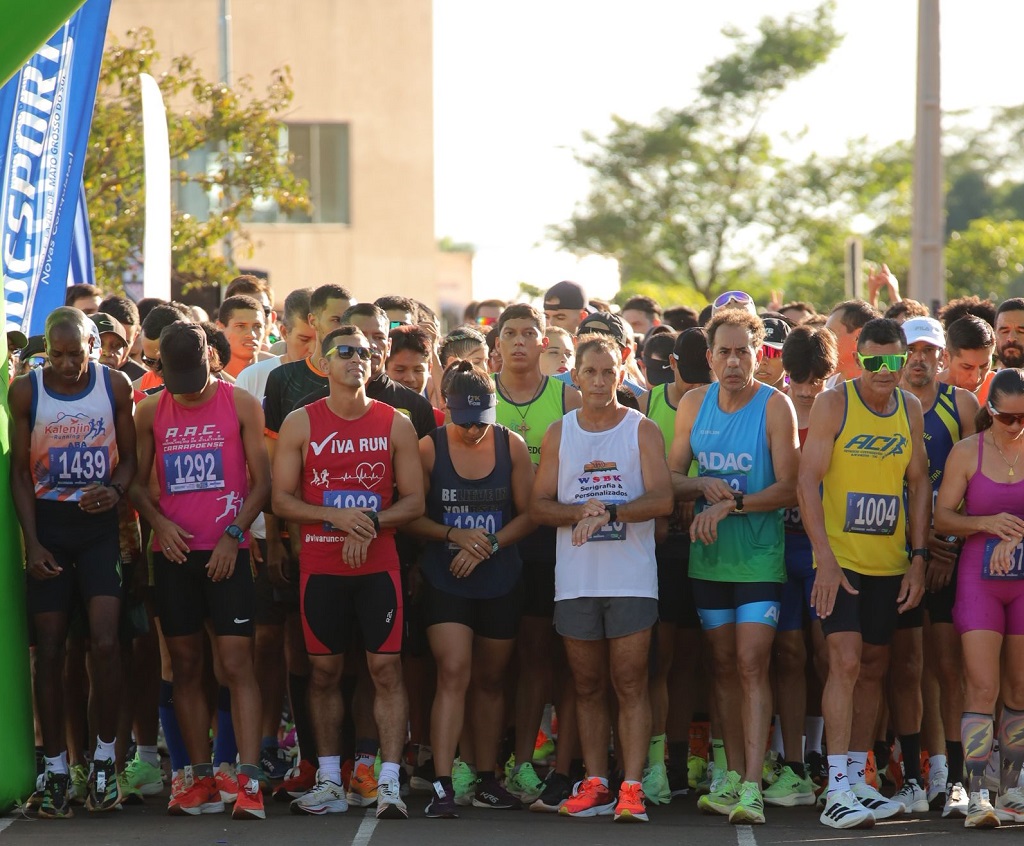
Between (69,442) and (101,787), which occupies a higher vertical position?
(69,442)

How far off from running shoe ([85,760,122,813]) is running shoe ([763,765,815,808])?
10.1ft

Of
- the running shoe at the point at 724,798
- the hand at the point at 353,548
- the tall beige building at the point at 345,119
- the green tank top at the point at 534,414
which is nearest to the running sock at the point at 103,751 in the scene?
the hand at the point at 353,548

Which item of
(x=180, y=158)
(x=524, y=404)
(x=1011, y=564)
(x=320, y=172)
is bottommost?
(x=1011, y=564)

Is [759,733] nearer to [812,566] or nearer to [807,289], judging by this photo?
[812,566]

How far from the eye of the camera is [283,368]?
8219mm

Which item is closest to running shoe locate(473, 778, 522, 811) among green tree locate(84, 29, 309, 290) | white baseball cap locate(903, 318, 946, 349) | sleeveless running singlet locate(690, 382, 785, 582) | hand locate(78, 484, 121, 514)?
sleeveless running singlet locate(690, 382, 785, 582)

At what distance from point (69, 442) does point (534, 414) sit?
2299 mm

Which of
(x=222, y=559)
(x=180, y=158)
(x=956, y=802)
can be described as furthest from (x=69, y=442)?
(x=180, y=158)

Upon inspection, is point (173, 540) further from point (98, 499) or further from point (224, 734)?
point (224, 734)

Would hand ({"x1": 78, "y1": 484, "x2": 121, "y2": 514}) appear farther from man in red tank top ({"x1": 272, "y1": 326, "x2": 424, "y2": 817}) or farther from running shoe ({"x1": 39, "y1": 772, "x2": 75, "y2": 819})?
running shoe ({"x1": 39, "y1": 772, "x2": 75, "y2": 819})

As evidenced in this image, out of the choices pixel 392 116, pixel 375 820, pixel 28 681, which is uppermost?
pixel 392 116

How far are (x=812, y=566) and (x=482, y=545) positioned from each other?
163 centimetres

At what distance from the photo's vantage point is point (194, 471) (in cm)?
766

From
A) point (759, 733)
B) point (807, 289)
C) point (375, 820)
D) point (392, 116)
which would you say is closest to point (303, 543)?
point (375, 820)
